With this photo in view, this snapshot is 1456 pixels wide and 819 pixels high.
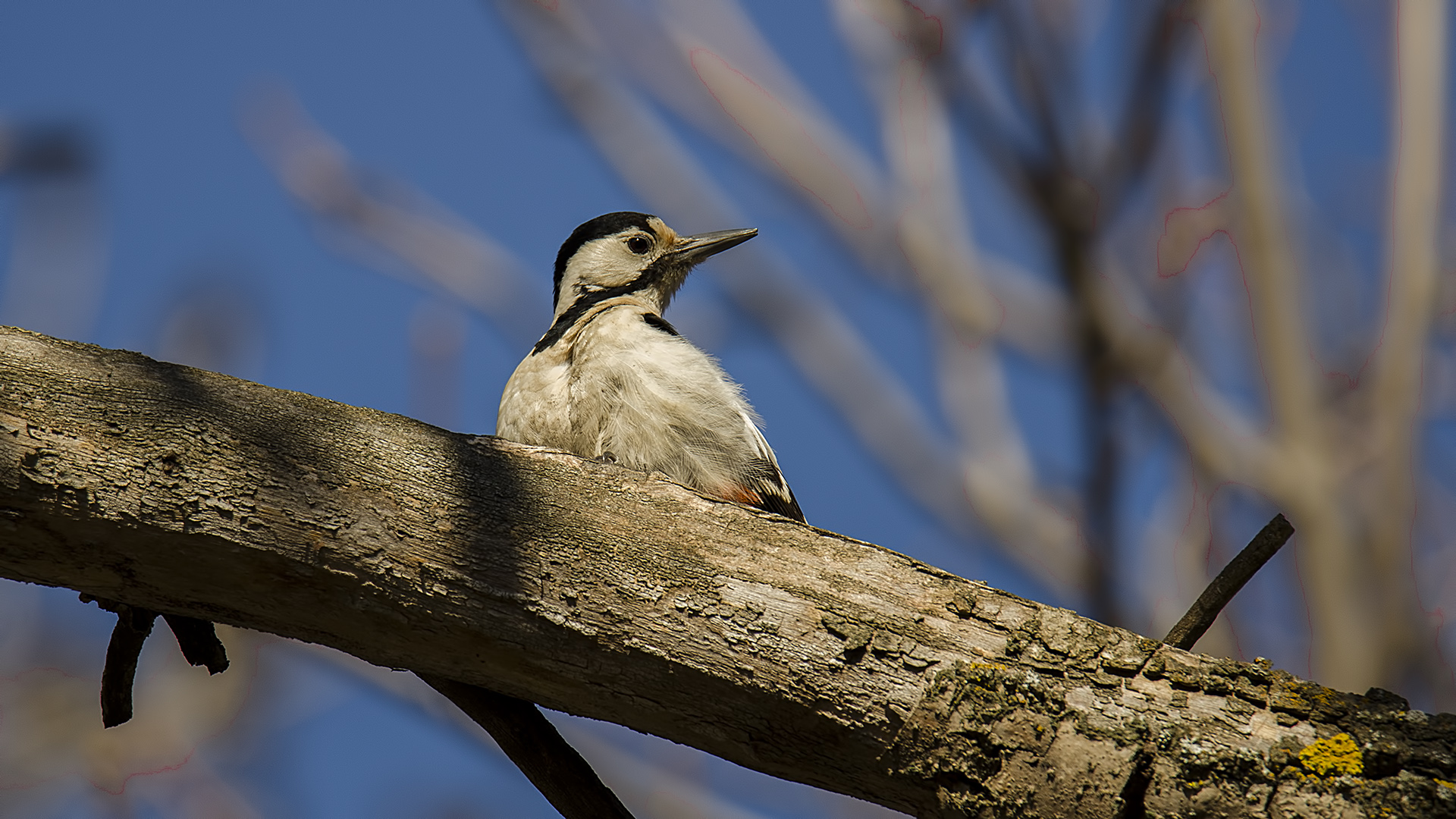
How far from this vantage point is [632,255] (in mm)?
5695

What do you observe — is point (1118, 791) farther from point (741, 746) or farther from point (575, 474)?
point (575, 474)

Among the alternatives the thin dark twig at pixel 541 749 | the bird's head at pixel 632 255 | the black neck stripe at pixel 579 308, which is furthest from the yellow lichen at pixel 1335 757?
the bird's head at pixel 632 255

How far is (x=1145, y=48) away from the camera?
354 cm

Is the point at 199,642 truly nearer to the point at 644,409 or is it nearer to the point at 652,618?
the point at 652,618

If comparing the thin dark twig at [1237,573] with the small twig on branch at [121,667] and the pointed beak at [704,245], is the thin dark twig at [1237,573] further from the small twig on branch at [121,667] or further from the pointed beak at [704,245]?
the pointed beak at [704,245]

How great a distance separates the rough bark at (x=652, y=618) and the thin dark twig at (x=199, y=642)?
18 cm

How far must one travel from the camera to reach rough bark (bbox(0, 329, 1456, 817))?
86.2 inches

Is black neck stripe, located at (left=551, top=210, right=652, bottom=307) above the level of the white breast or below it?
above

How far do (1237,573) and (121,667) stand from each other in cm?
233

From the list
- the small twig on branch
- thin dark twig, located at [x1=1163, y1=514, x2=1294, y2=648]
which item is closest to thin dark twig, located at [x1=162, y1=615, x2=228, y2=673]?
the small twig on branch

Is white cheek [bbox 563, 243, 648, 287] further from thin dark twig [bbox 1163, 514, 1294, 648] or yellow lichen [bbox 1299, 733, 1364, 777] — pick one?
yellow lichen [bbox 1299, 733, 1364, 777]

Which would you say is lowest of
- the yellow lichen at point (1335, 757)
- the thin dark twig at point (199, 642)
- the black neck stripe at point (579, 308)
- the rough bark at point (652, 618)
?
the thin dark twig at point (199, 642)

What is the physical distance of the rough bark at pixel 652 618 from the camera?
2.19 m

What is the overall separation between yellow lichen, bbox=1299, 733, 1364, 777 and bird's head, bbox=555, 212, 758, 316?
3829mm
